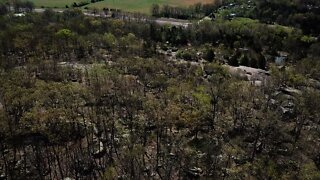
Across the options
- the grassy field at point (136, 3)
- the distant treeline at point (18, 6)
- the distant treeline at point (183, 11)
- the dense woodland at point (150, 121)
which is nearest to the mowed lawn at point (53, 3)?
the grassy field at point (136, 3)

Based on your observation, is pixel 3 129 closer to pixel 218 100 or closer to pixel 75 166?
pixel 75 166

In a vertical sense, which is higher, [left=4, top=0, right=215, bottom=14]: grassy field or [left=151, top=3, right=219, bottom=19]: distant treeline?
[left=4, top=0, right=215, bottom=14]: grassy field

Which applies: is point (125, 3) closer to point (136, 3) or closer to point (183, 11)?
point (136, 3)

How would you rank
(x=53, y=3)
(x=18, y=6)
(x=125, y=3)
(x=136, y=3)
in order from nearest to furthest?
(x=18, y=6) → (x=53, y=3) → (x=136, y=3) → (x=125, y=3)

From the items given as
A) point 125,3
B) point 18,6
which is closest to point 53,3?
point 18,6

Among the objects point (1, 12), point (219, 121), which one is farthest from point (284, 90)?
point (1, 12)

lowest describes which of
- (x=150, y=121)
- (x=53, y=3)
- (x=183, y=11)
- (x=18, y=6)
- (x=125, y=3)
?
(x=150, y=121)

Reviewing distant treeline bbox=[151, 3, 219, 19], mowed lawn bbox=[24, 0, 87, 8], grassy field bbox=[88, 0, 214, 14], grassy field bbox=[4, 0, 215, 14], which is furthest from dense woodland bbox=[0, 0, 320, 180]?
mowed lawn bbox=[24, 0, 87, 8]

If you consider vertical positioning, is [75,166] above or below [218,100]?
below

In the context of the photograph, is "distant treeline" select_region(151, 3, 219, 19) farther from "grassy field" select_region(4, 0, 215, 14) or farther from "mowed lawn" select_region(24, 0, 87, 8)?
"mowed lawn" select_region(24, 0, 87, 8)

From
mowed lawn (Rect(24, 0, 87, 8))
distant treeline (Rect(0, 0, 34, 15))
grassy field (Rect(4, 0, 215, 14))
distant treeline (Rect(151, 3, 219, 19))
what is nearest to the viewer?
distant treeline (Rect(0, 0, 34, 15))

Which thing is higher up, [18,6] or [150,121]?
[18,6]
